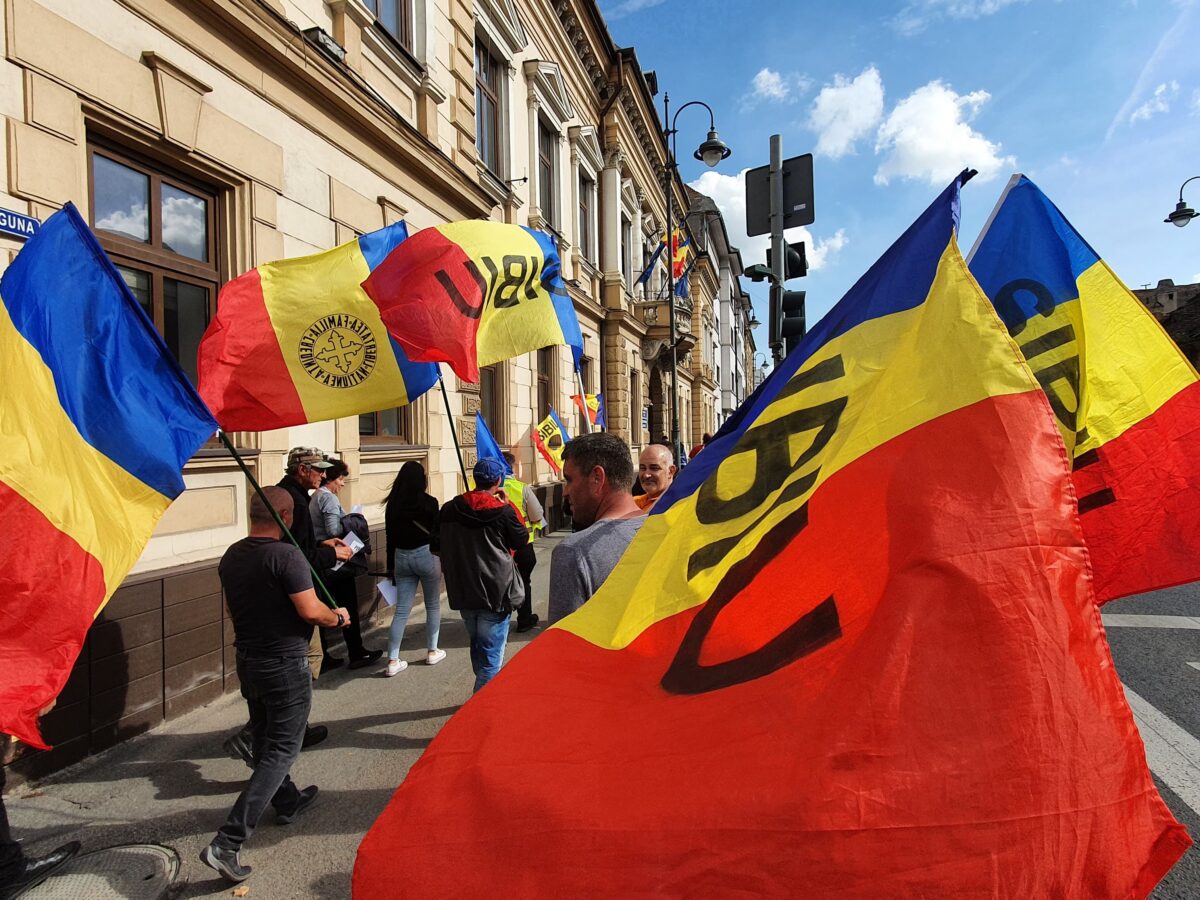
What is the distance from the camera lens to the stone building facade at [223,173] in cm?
405

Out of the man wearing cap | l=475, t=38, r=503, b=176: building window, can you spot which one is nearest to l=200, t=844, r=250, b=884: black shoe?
the man wearing cap

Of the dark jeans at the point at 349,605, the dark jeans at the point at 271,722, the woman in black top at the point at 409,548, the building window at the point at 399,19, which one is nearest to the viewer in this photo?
the dark jeans at the point at 271,722

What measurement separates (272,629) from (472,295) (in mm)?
2123

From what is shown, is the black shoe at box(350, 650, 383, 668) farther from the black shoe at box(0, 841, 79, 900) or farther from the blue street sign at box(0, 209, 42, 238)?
the blue street sign at box(0, 209, 42, 238)

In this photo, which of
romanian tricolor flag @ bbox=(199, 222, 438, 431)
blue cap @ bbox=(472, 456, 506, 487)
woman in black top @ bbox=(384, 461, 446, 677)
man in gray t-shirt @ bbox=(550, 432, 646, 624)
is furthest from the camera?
woman in black top @ bbox=(384, 461, 446, 677)

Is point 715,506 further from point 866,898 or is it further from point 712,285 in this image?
point 712,285

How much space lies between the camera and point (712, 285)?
42.8 meters

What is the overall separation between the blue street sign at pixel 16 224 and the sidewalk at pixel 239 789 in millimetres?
3059

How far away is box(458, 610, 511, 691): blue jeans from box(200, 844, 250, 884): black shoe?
5.19 ft

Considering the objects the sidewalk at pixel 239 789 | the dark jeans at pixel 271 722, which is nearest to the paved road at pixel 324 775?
the sidewalk at pixel 239 789

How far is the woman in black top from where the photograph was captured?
5371 mm

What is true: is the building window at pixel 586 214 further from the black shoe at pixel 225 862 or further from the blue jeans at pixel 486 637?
the black shoe at pixel 225 862

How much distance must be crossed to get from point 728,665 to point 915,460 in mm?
569

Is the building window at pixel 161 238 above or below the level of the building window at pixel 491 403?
above
